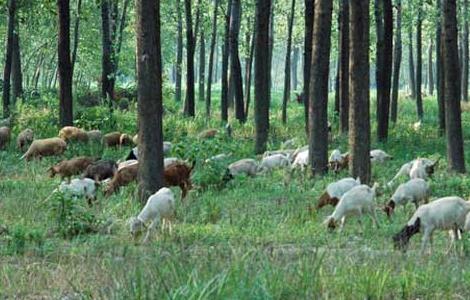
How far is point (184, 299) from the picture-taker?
6.23 meters

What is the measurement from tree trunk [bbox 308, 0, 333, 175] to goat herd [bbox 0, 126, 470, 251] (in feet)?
1.79

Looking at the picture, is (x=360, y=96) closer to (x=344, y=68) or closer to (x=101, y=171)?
(x=101, y=171)

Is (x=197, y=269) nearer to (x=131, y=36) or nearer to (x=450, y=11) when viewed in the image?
(x=450, y=11)

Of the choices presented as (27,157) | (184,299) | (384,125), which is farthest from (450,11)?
(184,299)

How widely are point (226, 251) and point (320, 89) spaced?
10.7 metres

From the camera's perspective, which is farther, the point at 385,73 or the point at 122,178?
the point at 385,73

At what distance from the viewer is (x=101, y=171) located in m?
17.8

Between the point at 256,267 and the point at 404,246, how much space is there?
11.9ft

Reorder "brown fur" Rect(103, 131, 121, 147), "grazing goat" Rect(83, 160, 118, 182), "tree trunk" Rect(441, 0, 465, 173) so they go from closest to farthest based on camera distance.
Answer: "grazing goat" Rect(83, 160, 118, 182) → "tree trunk" Rect(441, 0, 465, 173) → "brown fur" Rect(103, 131, 121, 147)

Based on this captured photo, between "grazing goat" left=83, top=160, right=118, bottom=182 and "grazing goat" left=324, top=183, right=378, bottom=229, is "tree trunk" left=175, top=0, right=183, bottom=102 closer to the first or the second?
"grazing goat" left=83, top=160, right=118, bottom=182

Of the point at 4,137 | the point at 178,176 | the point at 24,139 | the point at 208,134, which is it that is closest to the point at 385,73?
the point at 208,134

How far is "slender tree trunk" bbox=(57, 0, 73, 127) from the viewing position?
Result: 25344 millimetres

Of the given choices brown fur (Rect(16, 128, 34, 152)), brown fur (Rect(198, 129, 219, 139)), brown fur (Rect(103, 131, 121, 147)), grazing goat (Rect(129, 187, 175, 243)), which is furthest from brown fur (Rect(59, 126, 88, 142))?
grazing goat (Rect(129, 187, 175, 243))

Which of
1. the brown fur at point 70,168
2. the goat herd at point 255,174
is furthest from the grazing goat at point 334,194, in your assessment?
the brown fur at point 70,168
